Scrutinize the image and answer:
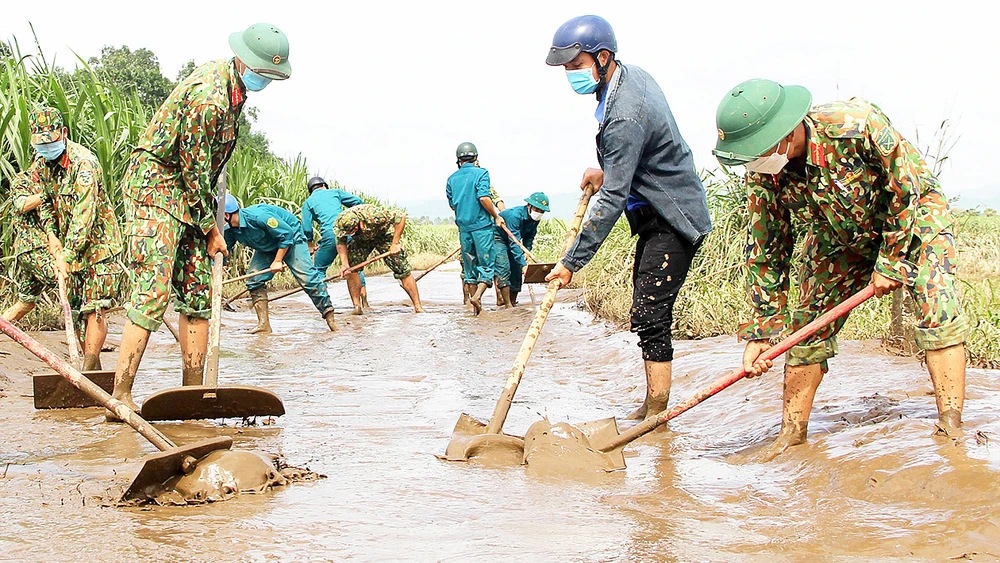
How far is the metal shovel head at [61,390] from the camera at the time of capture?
433 cm

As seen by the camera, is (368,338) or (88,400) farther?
(368,338)

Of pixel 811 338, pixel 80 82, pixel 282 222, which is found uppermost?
pixel 80 82

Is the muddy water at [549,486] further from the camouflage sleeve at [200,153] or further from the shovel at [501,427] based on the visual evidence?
the camouflage sleeve at [200,153]

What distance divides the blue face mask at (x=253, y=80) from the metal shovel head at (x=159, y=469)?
1.93 meters

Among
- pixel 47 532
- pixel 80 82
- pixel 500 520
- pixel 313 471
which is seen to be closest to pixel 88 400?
pixel 313 471

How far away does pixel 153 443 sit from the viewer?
3.01 meters

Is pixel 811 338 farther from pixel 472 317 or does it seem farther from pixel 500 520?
pixel 472 317

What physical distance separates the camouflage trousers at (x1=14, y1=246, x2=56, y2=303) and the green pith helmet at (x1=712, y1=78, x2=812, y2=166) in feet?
15.0

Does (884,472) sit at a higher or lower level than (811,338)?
lower

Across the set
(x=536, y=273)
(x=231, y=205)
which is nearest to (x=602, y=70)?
(x=231, y=205)

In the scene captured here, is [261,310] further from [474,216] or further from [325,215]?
[474,216]

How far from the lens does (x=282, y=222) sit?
29.2ft

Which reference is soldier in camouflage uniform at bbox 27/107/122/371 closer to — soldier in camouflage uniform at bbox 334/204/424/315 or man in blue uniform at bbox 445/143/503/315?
soldier in camouflage uniform at bbox 334/204/424/315

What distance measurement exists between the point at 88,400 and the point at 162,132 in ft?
4.80
